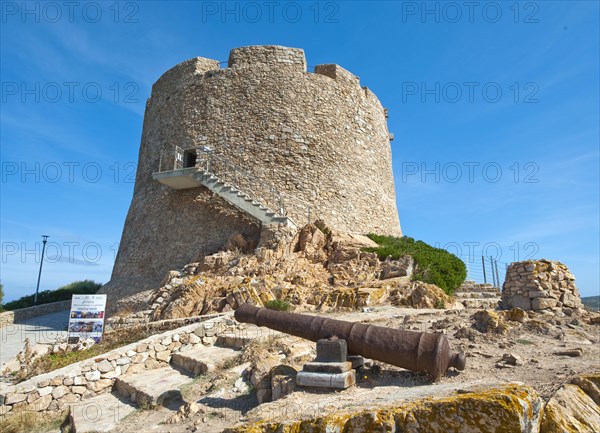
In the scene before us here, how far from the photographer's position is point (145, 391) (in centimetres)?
634

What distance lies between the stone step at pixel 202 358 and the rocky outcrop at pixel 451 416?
3700 mm

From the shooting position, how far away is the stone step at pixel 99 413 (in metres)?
5.67

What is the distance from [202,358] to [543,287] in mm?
7018

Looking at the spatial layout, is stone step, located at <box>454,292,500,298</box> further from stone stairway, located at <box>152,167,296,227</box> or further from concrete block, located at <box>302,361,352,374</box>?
concrete block, located at <box>302,361,352,374</box>

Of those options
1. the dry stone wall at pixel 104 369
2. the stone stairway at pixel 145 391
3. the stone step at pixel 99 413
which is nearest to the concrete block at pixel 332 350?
the stone stairway at pixel 145 391

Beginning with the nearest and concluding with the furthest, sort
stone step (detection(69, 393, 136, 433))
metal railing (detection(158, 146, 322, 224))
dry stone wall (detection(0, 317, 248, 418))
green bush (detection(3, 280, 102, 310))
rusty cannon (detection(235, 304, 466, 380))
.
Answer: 1. rusty cannon (detection(235, 304, 466, 380))
2. stone step (detection(69, 393, 136, 433))
3. dry stone wall (detection(0, 317, 248, 418))
4. metal railing (detection(158, 146, 322, 224))
5. green bush (detection(3, 280, 102, 310))

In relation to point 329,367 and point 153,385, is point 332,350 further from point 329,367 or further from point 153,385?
point 153,385

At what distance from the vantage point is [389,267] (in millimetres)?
12930

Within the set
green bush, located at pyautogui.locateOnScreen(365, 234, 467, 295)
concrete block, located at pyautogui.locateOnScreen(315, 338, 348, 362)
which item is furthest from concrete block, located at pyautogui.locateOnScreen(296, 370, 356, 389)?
green bush, located at pyautogui.locateOnScreen(365, 234, 467, 295)

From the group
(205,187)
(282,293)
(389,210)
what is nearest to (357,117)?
(389,210)

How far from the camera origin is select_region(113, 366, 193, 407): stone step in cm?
608

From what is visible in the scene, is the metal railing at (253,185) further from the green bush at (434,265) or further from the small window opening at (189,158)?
the green bush at (434,265)

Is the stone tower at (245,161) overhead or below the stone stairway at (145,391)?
overhead

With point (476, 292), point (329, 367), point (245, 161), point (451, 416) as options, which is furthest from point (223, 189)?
point (451, 416)
